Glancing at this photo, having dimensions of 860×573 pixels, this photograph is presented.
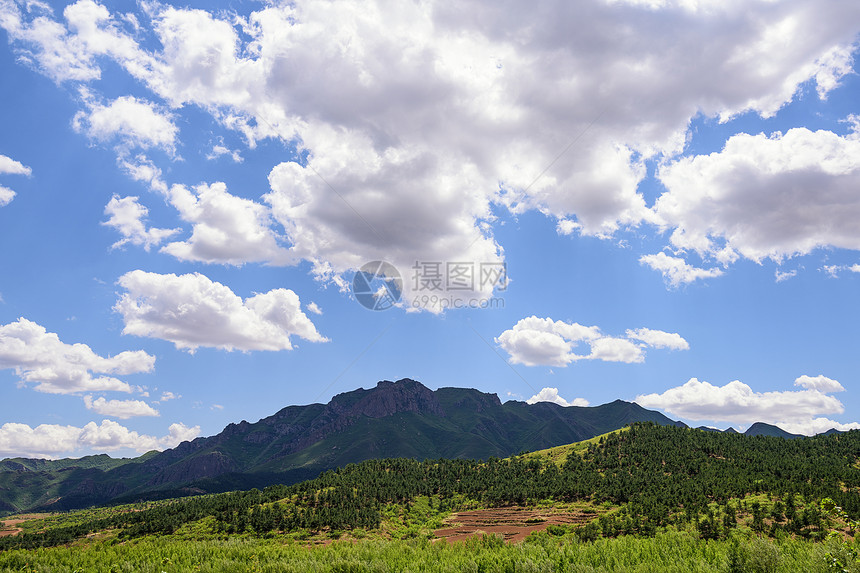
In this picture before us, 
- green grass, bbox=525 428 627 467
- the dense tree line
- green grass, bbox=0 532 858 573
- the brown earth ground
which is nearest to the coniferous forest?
the dense tree line

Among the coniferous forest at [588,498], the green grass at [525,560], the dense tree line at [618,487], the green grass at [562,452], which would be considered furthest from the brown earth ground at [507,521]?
the green grass at [562,452]

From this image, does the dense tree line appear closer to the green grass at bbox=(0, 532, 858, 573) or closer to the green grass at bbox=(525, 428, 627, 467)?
the green grass at bbox=(525, 428, 627, 467)

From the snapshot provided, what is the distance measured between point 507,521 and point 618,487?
26655 millimetres

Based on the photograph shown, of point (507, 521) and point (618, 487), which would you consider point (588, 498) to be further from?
point (507, 521)

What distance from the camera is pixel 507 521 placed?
8025 cm

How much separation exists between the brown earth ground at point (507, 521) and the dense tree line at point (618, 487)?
7.01 m

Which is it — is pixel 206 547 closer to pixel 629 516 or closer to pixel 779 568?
pixel 779 568

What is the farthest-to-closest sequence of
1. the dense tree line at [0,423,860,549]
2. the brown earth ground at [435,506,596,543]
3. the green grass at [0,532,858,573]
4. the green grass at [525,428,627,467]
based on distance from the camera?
the green grass at [525,428,627,467] → the brown earth ground at [435,506,596,543] → the dense tree line at [0,423,860,549] → the green grass at [0,532,858,573]

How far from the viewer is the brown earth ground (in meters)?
72.2

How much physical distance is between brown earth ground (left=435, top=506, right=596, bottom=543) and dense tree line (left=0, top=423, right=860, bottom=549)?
7.01m

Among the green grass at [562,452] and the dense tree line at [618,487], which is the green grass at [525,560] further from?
the green grass at [562,452]

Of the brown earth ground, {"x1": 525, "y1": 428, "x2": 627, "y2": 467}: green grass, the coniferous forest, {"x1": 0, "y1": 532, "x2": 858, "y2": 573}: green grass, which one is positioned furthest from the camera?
{"x1": 525, "y1": 428, "x2": 627, "y2": 467}: green grass

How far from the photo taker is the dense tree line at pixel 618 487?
6675cm

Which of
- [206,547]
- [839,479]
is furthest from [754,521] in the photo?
[206,547]
